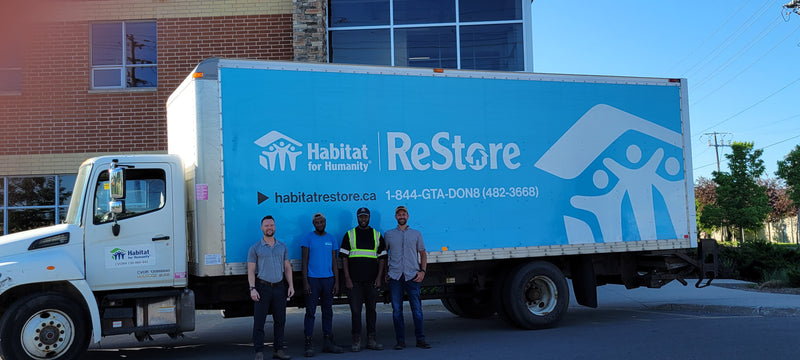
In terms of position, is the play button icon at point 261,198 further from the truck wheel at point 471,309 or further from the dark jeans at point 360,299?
the truck wheel at point 471,309

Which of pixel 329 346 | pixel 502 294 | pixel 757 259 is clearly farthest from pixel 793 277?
pixel 329 346

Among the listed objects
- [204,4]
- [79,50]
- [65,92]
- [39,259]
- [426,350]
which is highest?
[204,4]

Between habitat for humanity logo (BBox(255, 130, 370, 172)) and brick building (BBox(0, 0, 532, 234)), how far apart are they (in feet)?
19.7

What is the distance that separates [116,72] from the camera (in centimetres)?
1438

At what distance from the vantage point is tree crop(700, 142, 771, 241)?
41406 mm

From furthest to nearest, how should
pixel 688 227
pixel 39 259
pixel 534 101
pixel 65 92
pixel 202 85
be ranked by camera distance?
pixel 65 92 → pixel 688 227 → pixel 534 101 → pixel 202 85 → pixel 39 259

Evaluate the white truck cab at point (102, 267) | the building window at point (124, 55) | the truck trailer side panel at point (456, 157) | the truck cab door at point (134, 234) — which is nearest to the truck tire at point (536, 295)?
the truck trailer side panel at point (456, 157)

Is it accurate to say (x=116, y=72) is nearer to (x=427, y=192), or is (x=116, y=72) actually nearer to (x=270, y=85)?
(x=270, y=85)

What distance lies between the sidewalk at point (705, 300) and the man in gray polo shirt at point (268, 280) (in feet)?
22.6

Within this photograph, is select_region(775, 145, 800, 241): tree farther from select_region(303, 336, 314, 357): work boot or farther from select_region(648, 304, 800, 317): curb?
select_region(303, 336, 314, 357): work boot

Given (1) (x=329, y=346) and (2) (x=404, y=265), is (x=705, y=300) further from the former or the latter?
(1) (x=329, y=346)

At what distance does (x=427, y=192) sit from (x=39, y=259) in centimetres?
463

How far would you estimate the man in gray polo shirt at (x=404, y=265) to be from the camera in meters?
8.31

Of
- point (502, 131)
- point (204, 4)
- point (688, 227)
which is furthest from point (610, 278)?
point (204, 4)
